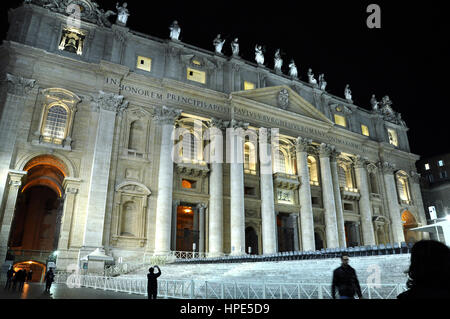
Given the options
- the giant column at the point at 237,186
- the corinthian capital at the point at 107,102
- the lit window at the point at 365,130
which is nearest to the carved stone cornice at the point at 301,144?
the giant column at the point at 237,186

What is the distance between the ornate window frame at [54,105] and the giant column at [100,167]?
5.84 ft

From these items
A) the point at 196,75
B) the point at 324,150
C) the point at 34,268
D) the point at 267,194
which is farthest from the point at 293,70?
the point at 34,268

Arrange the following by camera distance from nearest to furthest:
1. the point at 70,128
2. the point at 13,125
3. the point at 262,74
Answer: the point at 13,125, the point at 70,128, the point at 262,74

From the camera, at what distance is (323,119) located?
4016 cm

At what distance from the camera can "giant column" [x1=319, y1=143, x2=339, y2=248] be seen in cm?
3647

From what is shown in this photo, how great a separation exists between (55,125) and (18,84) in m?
3.91

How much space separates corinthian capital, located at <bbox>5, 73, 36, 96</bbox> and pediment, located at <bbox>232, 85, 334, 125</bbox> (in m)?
17.6

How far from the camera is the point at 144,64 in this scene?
3291cm

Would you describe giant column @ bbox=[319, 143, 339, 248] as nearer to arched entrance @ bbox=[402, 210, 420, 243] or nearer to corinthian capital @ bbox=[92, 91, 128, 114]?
arched entrance @ bbox=[402, 210, 420, 243]

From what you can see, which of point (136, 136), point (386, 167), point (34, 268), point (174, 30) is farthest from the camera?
point (386, 167)

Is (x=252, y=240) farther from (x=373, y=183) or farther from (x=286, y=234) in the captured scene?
(x=373, y=183)
